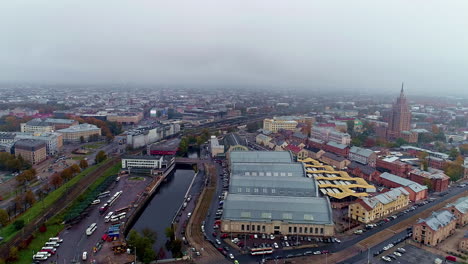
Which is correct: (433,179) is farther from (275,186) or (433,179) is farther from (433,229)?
(275,186)

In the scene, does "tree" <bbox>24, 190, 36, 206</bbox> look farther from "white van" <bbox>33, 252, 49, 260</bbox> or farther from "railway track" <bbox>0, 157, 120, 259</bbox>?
"white van" <bbox>33, 252, 49, 260</bbox>

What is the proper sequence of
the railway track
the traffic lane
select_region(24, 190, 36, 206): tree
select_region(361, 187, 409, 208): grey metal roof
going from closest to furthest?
the traffic lane
the railway track
select_region(361, 187, 409, 208): grey metal roof
select_region(24, 190, 36, 206): tree

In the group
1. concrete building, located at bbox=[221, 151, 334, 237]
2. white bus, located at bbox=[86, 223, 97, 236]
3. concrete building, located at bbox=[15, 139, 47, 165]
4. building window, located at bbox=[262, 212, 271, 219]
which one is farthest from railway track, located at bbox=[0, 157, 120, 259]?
building window, located at bbox=[262, 212, 271, 219]

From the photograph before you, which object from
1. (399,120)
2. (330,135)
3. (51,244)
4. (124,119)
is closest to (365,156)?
(330,135)

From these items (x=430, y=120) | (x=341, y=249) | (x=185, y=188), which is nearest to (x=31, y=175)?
(x=185, y=188)

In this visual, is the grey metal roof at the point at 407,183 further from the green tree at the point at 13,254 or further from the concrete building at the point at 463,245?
the green tree at the point at 13,254

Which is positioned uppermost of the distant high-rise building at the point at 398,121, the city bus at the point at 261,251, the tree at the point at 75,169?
the distant high-rise building at the point at 398,121

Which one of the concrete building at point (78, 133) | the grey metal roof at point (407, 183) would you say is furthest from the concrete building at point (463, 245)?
the concrete building at point (78, 133)

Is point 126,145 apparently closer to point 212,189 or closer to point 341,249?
point 212,189
